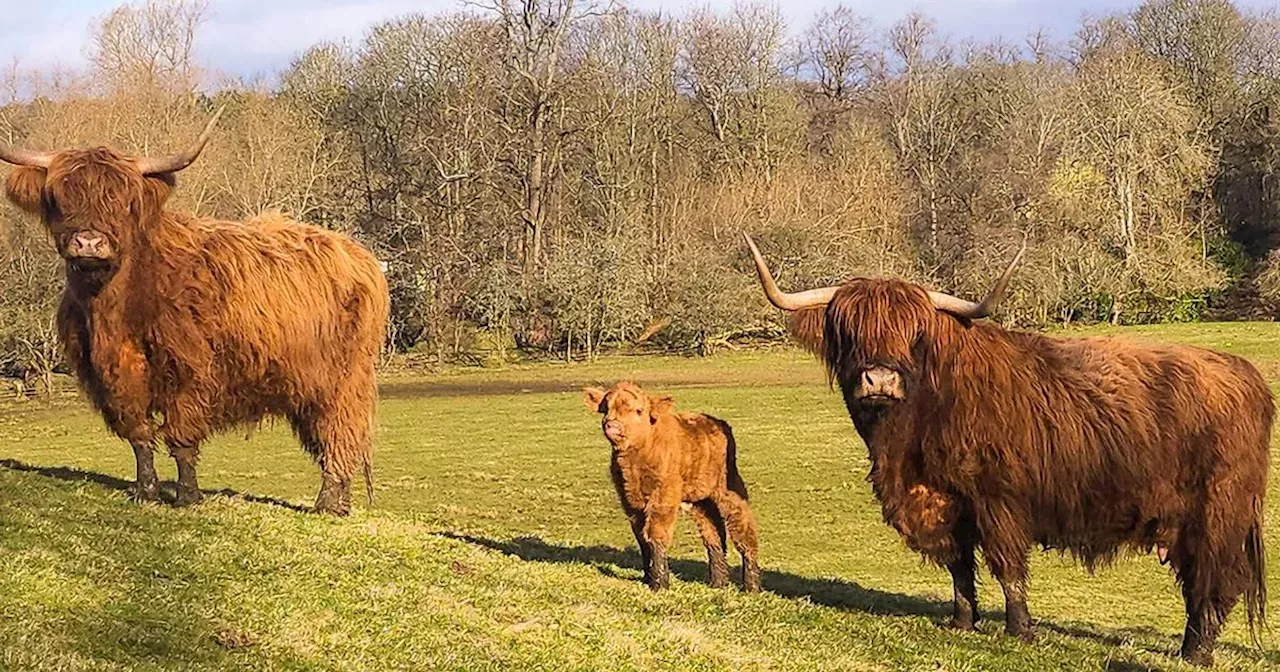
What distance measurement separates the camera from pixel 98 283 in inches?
332

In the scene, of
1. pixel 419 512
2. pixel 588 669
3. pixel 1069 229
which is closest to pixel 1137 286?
pixel 1069 229

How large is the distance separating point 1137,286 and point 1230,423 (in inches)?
1724

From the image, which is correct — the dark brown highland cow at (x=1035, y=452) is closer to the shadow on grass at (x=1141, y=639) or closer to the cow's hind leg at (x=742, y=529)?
the shadow on grass at (x=1141, y=639)

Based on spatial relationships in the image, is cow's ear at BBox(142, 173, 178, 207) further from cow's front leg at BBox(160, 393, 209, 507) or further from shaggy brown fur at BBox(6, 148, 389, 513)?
cow's front leg at BBox(160, 393, 209, 507)

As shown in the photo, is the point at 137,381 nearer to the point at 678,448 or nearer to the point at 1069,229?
the point at 678,448

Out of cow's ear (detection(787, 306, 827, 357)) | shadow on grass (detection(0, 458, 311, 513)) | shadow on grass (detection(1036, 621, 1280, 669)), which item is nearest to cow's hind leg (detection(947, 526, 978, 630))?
shadow on grass (detection(1036, 621, 1280, 669))

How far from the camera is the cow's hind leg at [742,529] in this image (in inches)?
359

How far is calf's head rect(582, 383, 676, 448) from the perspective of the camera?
835 centimetres

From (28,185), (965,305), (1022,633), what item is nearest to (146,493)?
(28,185)

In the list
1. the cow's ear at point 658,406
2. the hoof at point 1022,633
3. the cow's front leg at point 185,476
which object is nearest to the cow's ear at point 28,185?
the cow's front leg at point 185,476

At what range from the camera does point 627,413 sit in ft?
27.6

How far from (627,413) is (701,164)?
47782 millimetres

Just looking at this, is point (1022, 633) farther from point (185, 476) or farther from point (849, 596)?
point (185, 476)

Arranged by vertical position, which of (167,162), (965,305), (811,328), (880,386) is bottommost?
(880,386)
